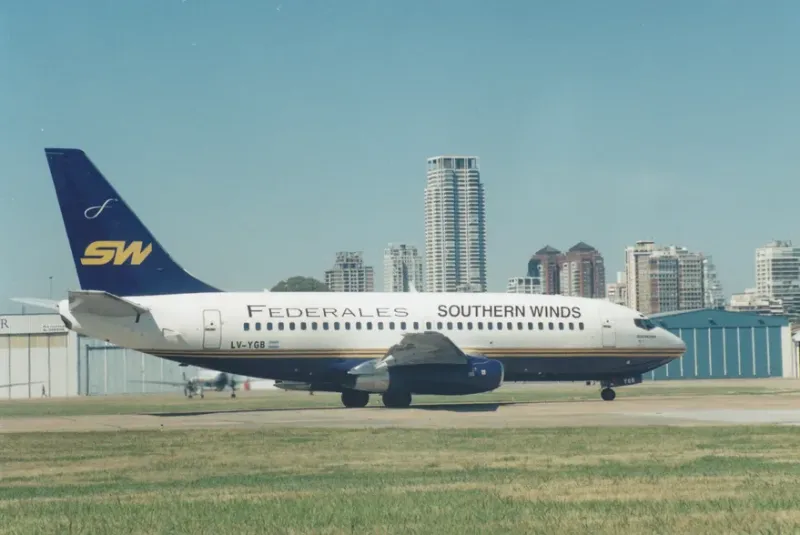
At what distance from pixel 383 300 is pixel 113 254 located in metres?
9.76

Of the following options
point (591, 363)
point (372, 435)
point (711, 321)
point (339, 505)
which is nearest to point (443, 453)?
point (372, 435)

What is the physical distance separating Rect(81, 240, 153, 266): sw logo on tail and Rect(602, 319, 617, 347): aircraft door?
17654mm

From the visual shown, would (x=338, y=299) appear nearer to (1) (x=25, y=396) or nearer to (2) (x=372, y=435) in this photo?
(2) (x=372, y=435)

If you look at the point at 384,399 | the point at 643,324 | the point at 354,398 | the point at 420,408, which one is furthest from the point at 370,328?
the point at 643,324

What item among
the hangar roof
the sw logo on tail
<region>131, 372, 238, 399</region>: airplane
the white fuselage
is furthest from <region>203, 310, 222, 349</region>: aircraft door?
the hangar roof

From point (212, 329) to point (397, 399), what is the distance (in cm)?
708

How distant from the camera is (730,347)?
305 feet

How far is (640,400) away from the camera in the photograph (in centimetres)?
4428

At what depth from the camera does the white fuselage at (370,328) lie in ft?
125

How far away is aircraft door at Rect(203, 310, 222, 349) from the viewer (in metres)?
38.6

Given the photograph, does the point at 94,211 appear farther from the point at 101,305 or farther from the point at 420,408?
the point at 420,408

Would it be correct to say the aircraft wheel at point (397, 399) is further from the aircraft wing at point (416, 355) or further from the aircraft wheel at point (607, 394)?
the aircraft wheel at point (607, 394)

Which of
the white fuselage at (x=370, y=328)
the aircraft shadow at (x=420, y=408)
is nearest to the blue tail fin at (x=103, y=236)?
the white fuselage at (x=370, y=328)

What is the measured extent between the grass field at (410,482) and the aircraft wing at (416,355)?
498 inches
